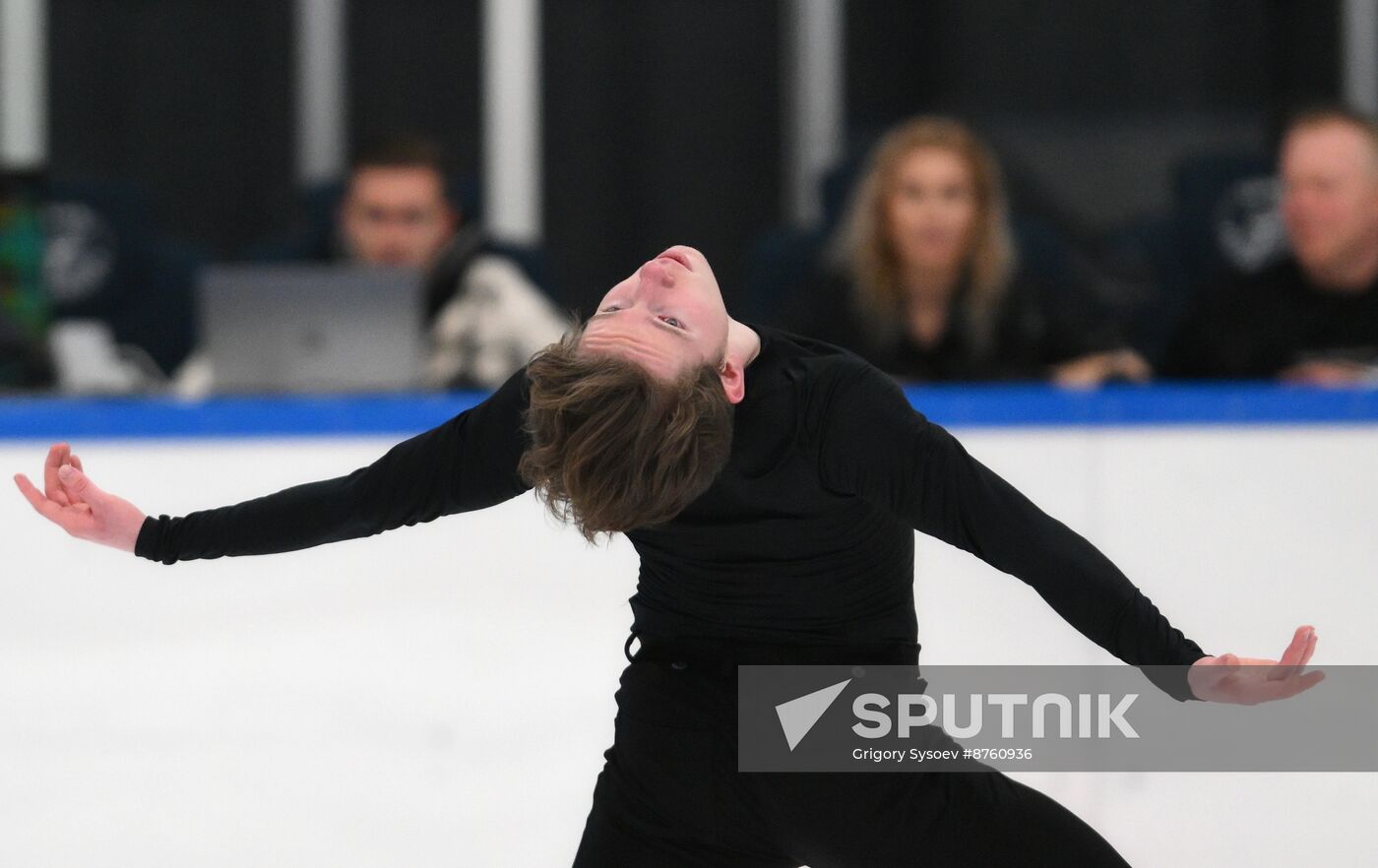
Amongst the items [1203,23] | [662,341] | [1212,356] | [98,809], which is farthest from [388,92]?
[662,341]

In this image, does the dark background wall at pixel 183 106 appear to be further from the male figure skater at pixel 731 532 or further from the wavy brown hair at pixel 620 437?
the wavy brown hair at pixel 620 437

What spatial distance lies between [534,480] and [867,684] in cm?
40

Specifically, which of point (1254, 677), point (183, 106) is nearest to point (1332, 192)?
point (1254, 677)

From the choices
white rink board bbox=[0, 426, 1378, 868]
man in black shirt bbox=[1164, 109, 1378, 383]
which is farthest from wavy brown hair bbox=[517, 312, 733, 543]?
man in black shirt bbox=[1164, 109, 1378, 383]

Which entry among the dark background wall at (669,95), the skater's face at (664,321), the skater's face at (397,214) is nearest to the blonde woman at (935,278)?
the skater's face at (397,214)

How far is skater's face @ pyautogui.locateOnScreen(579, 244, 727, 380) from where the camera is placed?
1407 millimetres

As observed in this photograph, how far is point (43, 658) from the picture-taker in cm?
244

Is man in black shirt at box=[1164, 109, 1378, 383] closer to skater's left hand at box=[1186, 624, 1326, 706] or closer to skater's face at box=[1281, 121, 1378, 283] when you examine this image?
skater's face at box=[1281, 121, 1378, 283]

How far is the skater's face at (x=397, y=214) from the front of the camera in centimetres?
364

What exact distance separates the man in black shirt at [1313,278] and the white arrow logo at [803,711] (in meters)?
Answer: 2.06

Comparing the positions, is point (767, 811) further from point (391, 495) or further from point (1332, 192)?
point (1332, 192)

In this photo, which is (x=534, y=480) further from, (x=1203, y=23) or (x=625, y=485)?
(x=1203, y=23)

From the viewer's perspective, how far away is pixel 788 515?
151cm

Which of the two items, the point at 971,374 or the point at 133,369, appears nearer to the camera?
the point at 971,374
